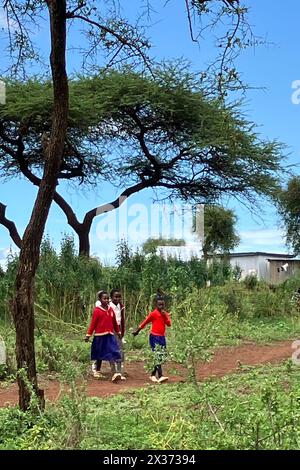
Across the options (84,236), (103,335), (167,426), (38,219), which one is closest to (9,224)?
(84,236)

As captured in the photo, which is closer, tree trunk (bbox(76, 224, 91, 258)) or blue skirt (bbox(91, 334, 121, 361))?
blue skirt (bbox(91, 334, 121, 361))

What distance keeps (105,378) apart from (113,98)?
13928 mm

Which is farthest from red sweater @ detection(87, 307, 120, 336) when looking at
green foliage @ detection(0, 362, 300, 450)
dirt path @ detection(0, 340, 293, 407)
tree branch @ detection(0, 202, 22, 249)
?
tree branch @ detection(0, 202, 22, 249)

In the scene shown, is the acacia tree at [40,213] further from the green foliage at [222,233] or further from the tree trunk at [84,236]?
the green foliage at [222,233]

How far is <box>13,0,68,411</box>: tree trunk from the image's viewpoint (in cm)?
529

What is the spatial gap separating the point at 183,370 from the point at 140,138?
47.8 feet

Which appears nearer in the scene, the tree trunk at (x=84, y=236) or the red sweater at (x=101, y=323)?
the red sweater at (x=101, y=323)

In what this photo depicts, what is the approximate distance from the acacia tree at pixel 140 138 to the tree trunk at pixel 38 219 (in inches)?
600

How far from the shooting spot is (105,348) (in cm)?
962

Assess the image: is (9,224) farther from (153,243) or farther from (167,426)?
(167,426)

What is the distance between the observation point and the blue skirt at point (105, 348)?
375 inches

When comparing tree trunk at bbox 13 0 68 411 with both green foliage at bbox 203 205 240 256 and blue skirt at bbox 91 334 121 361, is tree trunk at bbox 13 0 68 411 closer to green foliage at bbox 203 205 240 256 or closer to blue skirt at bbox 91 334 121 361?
blue skirt at bbox 91 334 121 361

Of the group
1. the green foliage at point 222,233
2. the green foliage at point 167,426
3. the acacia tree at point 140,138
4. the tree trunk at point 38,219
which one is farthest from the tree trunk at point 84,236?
the tree trunk at point 38,219
